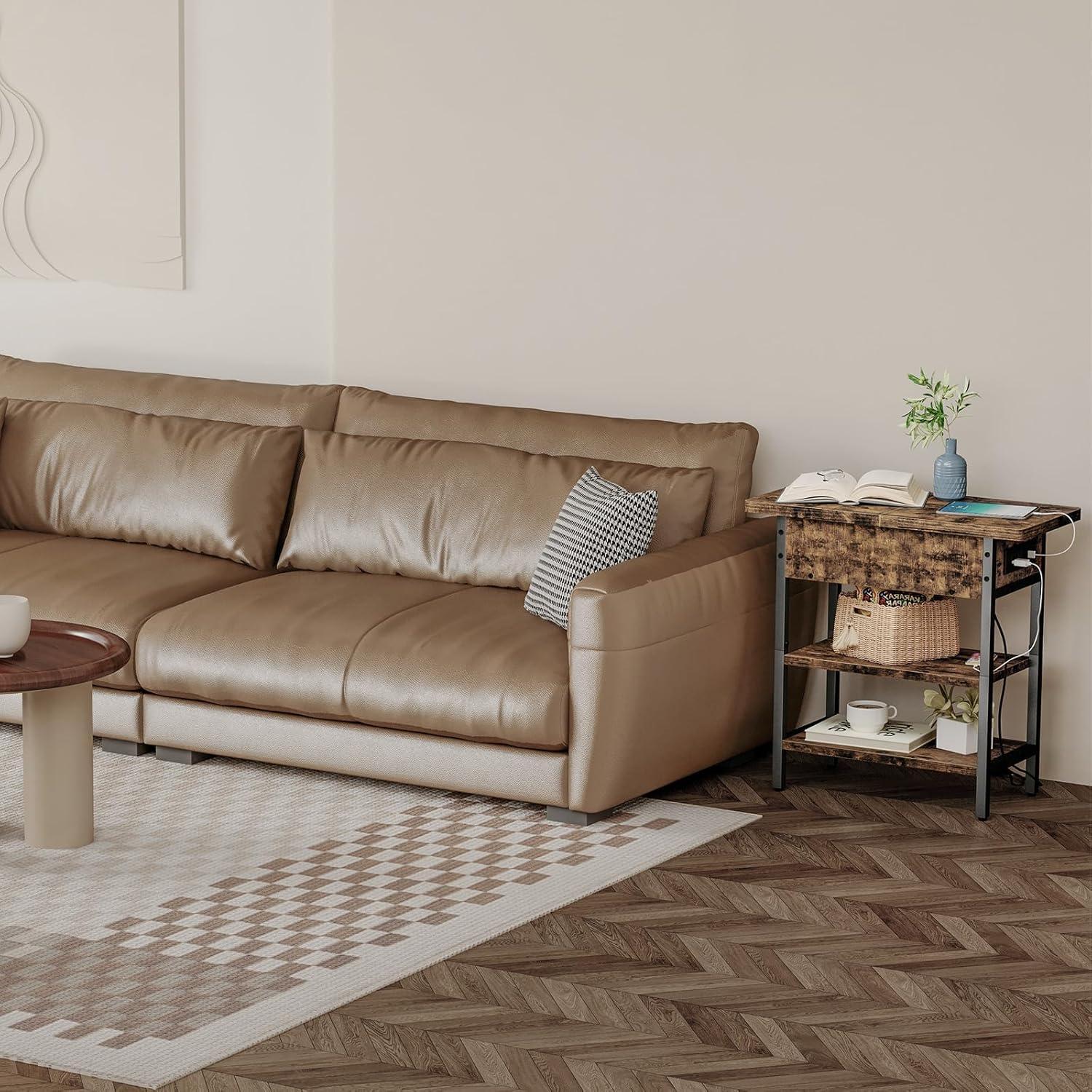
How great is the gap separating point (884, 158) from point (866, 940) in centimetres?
220

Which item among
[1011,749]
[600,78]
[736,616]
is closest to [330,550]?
[736,616]

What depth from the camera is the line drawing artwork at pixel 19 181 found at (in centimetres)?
623

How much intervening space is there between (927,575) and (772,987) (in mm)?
1322

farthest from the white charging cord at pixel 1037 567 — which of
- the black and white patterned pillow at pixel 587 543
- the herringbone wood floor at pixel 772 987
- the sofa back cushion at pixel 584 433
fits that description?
the black and white patterned pillow at pixel 587 543

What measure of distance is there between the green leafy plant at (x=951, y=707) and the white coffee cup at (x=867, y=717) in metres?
0.12

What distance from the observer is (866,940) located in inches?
145

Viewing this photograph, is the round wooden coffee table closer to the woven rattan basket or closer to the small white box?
→ the woven rattan basket

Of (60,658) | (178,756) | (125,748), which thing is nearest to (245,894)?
(60,658)

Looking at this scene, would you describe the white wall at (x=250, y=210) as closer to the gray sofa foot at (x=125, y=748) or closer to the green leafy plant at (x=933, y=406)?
the gray sofa foot at (x=125, y=748)

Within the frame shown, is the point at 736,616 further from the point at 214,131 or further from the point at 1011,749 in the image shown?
the point at 214,131

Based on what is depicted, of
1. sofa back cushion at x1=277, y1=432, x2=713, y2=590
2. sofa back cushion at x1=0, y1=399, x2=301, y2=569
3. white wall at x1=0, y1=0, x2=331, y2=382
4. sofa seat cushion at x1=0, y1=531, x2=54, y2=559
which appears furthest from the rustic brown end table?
sofa seat cushion at x1=0, y1=531, x2=54, y2=559

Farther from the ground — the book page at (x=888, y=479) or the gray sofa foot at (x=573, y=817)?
the book page at (x=888, y=479)

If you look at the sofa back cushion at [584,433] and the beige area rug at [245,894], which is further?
the sofa back cushion at [584,433]

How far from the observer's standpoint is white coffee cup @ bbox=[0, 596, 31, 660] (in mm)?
4012
